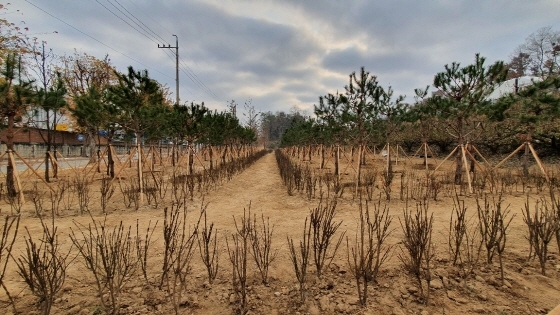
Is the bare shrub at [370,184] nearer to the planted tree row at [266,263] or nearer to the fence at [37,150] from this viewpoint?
the planted tree row at [266,263]

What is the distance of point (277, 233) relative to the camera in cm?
464

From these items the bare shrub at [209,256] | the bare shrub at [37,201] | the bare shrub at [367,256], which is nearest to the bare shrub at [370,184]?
the bare shrub at [367,256]

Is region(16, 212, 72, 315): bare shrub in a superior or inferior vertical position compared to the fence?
inferior

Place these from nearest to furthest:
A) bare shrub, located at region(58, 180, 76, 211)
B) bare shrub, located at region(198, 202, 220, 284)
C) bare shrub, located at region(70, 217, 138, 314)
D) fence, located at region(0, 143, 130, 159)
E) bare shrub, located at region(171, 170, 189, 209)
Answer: bare shrub, located at region(70, 217, 138, 314) < bare shrub, located at region(198, 202, 220, 284) < bare shrub, located at region(171, 170, 189, 209) < bare shrub, located at region(58, 180, 76, 211) < fence, located at region(0, 143, 130, 159)

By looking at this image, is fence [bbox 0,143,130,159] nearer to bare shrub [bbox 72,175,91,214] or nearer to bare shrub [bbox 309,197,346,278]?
bare shrub [bbox 72,175,91,214]

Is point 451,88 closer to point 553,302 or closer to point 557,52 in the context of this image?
point 553,302

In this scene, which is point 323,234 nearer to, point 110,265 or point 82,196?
point 110,265

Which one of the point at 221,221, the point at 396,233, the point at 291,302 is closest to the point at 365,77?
the point at 396,233

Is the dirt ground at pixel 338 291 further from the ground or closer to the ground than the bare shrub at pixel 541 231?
closer to the ground

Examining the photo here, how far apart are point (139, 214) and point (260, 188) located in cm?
435

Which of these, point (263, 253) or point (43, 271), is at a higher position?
point (43, 271)

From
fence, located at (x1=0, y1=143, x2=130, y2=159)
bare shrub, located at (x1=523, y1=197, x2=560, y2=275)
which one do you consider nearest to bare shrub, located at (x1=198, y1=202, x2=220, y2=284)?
bare shrub, located at (x1=523, y1=197, x2=560, y2=275)

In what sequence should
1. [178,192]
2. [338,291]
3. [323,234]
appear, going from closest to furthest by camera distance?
[338,291], [323,234], [178,192]

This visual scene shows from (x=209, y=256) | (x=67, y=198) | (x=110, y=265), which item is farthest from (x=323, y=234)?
(x=67, y=198)
